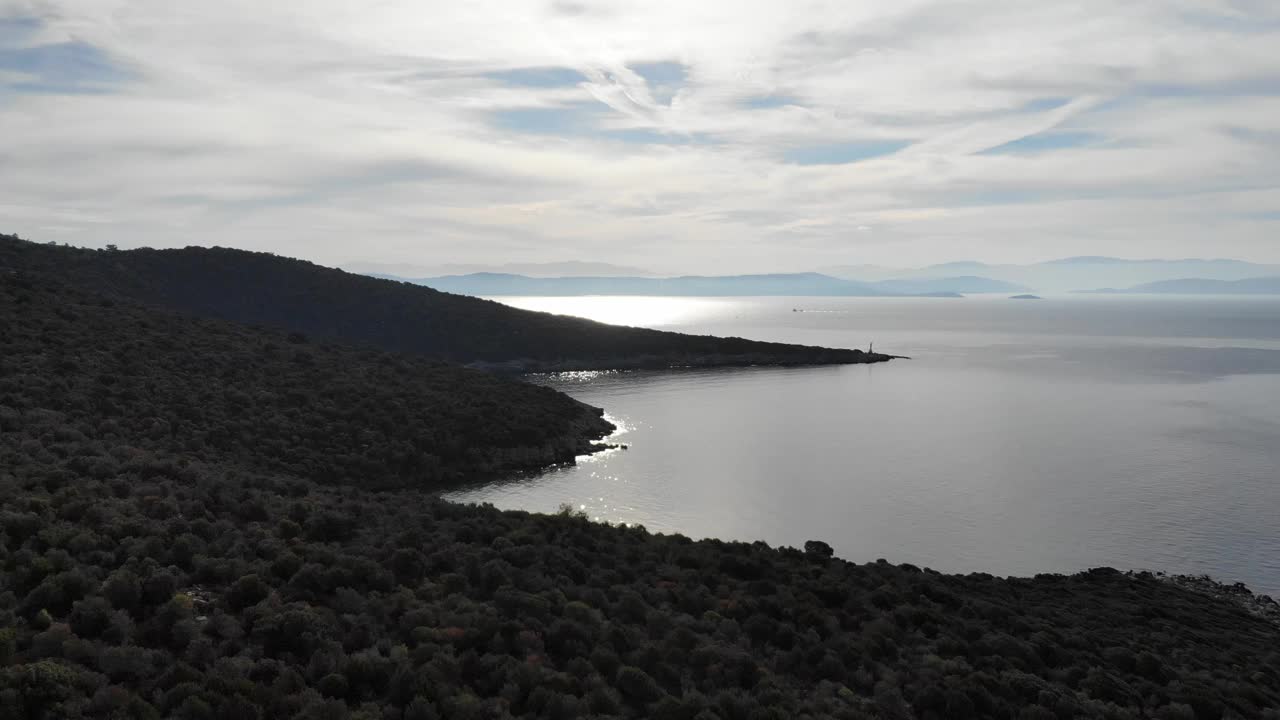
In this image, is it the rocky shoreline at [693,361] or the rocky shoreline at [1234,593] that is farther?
the rocky shoreline at [693,361]

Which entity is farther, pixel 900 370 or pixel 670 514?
pixel 900 370

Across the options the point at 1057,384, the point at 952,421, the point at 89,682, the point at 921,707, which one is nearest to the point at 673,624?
the point at 921,707

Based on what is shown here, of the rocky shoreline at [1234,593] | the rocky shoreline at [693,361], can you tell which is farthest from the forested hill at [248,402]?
the rocky shoreline at [693,361]

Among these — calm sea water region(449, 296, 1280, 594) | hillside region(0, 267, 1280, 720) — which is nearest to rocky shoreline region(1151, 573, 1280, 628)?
hillside region(0, 267, 1280, 720)

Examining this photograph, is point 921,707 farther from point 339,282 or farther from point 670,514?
point 339,282

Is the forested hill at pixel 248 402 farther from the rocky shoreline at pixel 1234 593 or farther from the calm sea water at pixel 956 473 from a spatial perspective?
the rocky shoreline at pixel 1234 593

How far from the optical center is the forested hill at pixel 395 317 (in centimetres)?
12425

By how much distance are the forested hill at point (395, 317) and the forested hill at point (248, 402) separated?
57.6 m

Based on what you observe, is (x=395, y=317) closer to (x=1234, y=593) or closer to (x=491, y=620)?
(x=491, y=620)

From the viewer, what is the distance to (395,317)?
133125 millimetres

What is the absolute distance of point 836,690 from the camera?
1800 centimetres

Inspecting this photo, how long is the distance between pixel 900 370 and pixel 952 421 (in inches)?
2213

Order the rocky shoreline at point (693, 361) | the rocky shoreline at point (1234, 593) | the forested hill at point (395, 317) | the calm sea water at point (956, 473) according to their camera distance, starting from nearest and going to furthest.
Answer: the rocky shoreline at point (1234, 593) < the calm sea water at point (956, 473) < the rocky shoreline at point (693, 361) < the forested hill at point (395, 317)

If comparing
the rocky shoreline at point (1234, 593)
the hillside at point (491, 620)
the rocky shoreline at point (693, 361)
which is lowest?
the rocky shoreline at point (1234, 593)
